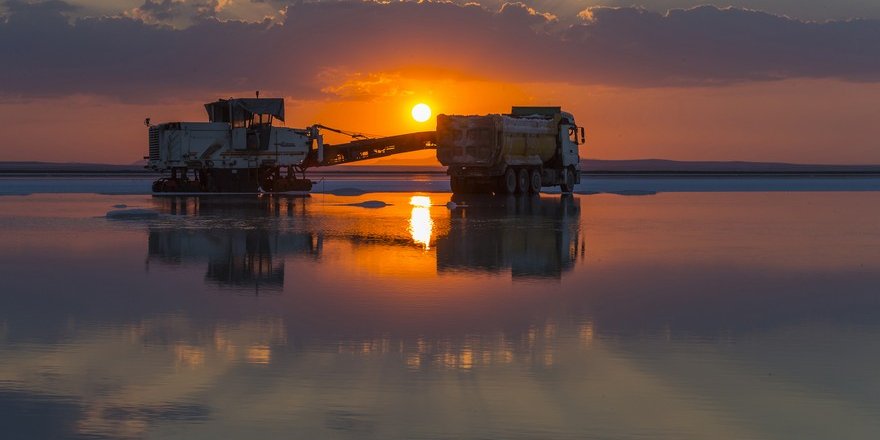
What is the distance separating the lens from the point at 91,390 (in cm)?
816

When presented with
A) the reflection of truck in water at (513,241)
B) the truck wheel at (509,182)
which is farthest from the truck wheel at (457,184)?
the reflection of truck in water at (513,241)

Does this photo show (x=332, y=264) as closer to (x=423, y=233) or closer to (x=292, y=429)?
(x=423, y=233)

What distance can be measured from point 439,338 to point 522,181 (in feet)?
130

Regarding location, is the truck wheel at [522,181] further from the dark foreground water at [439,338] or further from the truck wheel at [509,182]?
the dark foreground water at [439,338]

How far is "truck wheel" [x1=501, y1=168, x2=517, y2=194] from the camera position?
48.6 metres

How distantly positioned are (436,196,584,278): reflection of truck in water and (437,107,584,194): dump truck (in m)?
13.0

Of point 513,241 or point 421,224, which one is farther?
point 421,224

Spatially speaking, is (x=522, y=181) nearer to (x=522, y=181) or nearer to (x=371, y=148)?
(x=522, y=181)

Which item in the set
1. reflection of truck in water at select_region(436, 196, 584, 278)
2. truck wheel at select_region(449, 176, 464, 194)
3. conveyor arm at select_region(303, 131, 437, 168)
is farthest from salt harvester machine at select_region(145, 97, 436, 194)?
reflection of truck in water at select_region(436, 196, 584, 278)

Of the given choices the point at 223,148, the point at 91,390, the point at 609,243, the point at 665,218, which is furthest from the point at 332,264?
the point at 223,148

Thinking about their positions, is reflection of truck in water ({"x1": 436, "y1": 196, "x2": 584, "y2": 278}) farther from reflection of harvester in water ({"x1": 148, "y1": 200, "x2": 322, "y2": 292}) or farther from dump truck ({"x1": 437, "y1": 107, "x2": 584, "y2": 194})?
dump truck ({"x1": 437, "y1": 107, "x2": 584, "y2": 194})

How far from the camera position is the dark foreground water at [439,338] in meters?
7.41

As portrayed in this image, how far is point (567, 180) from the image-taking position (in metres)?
53.8

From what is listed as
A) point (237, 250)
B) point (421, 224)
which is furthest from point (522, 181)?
point (237, 250)
